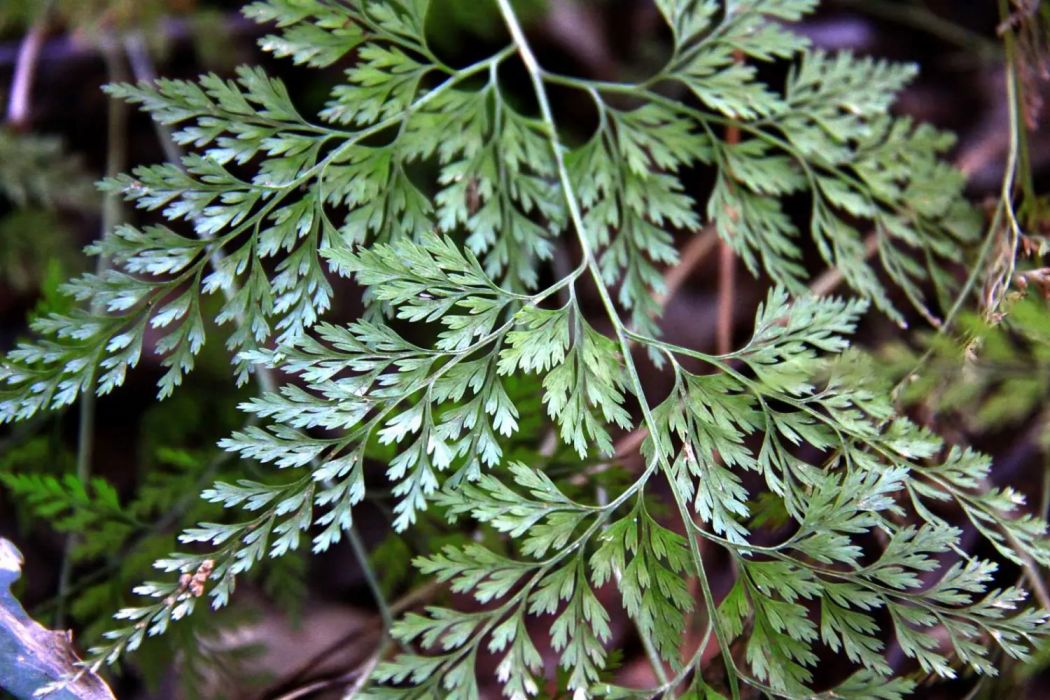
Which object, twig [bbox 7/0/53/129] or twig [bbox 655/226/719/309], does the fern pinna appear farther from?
twig [bbox 7/0/53/129]

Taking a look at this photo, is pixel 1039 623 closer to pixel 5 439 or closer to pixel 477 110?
pixel 477 110

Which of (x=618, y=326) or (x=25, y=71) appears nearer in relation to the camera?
(x=618, y=326)

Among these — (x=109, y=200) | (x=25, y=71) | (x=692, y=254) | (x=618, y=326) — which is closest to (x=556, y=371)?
(x=618, y=326)

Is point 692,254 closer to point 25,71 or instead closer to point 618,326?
point 618,326

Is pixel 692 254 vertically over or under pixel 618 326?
under

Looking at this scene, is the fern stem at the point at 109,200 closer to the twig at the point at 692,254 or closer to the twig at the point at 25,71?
the twig at the point at 25,71

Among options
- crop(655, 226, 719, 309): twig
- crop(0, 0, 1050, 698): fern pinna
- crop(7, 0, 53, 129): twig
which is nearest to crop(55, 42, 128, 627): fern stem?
crop(7, 0, 53, 129): twig
